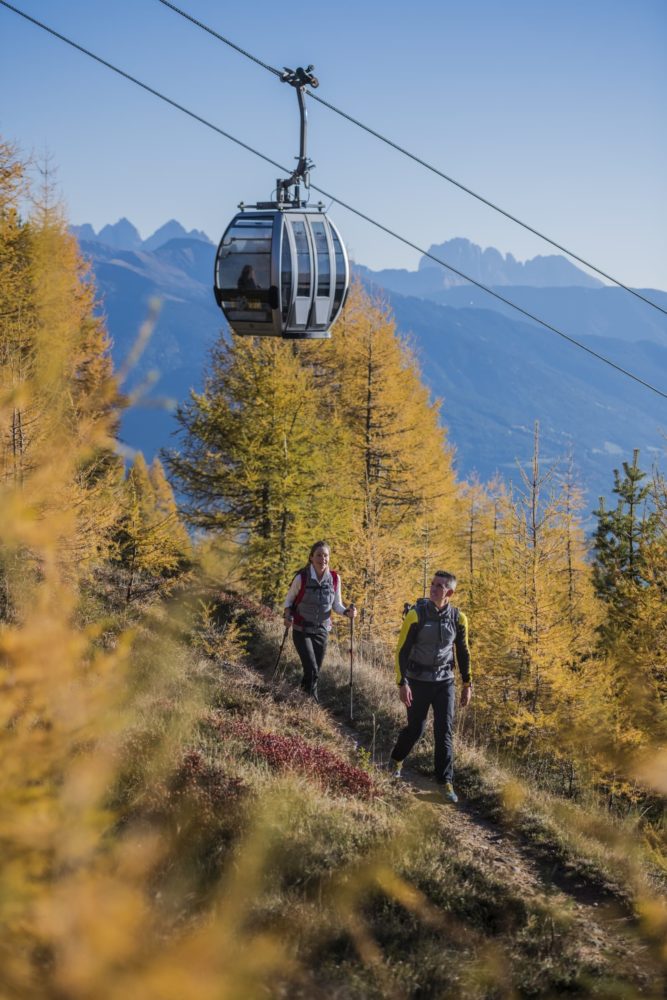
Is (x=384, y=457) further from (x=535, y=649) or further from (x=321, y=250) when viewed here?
(x=321, y=250)

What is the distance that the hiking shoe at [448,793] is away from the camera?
6.39 m

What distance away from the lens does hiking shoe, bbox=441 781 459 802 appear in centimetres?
639

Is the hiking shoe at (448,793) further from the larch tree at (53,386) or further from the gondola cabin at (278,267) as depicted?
the gondola cabin at (278,267)

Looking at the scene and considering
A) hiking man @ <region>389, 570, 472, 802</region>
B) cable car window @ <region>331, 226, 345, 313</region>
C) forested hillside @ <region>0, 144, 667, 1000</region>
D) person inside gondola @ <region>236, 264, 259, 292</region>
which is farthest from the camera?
cable car window @ <region>331, 226, 345, 313</region>

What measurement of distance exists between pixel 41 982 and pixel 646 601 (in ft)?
52.6

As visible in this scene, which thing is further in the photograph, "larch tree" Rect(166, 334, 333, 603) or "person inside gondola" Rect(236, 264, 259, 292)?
"larch tree" Rect(166, 334, 333, 603)

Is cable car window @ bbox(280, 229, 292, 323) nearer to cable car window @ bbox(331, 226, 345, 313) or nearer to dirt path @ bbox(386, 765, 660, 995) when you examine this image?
cable car window @ bbox(331, 226, 345, 313)

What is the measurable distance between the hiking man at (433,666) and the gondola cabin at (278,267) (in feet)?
12.3

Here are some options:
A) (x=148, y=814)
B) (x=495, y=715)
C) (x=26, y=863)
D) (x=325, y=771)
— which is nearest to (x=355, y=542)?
(x=495, y=715)

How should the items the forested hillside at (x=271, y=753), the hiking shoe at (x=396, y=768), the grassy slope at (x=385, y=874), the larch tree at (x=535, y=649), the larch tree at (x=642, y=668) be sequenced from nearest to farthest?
1. the forested hillside at (x=271, y=753)
2. the grassy slope at (x=385, y=874)
3. the hiking shoe at (x=396, y=768)
4. the larch tree at (x=535, y=649)
5. the larch tree at (x=642, y=668)

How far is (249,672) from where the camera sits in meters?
10.1

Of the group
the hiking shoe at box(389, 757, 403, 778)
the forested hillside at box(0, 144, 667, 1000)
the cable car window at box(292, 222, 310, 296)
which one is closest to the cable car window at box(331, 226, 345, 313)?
the cable car window at box(292, 222, 310, 296)

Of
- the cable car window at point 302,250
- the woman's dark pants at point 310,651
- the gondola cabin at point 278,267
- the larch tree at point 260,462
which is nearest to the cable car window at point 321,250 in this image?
the gondola cabin at point 278,267

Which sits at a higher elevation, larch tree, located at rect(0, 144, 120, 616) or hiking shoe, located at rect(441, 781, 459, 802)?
larch tree, located at rect(0, 144, 120, 616)
